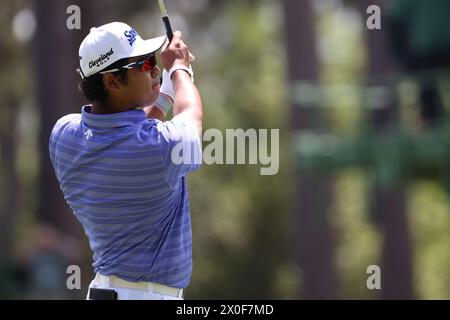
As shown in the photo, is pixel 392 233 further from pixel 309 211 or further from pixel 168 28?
pixel 168 28

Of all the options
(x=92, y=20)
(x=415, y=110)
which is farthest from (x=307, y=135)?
(x=92, y=20)

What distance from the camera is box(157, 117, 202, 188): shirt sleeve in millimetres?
5121

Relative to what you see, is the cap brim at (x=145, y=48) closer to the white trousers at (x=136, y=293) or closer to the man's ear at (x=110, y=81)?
the man's ear at (x=110, y=81)

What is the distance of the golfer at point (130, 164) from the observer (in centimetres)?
521

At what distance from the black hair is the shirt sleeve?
335 millimetres

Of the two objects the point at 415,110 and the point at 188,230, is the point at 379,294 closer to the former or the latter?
the point at 415,110

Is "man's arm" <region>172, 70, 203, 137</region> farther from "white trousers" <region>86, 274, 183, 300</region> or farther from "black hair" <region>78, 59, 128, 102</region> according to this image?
"white trousers" <region>86, 274, 183, 300</region>

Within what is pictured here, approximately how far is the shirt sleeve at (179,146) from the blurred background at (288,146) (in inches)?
146

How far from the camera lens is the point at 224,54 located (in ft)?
122

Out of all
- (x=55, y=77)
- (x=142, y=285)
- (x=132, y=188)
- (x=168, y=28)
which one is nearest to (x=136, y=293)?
(x=142, y=285)

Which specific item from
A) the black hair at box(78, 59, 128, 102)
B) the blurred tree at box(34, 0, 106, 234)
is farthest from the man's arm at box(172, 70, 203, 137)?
the blurred tree at box(34, 0, 106, 234)

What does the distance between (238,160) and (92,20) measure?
14.4m

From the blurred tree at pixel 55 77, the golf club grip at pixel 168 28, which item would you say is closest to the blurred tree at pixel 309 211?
the blurred tree at pixel 55 77

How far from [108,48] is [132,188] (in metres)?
0.62
